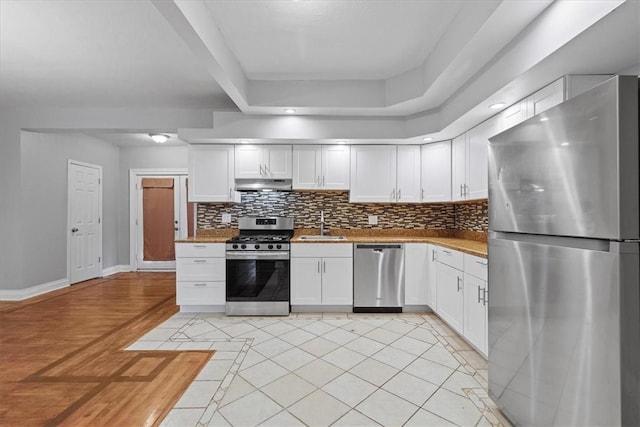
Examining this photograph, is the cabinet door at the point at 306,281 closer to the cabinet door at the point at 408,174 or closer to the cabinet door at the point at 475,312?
the cabinet door at the point at 408,174

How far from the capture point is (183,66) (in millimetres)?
2822

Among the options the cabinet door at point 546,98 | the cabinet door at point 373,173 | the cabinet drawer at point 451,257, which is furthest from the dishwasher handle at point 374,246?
the cabinet door at point 546,98

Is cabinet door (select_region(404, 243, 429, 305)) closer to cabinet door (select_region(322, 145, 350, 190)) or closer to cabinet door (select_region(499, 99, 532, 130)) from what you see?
cabinet door (select_region(322, 145, 350, 190))

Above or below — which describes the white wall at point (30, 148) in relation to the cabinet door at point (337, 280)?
above

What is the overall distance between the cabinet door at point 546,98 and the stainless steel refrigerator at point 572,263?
2.03 feet

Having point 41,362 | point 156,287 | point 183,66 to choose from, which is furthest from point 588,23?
point 156,287

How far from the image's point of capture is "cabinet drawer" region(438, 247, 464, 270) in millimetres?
2719

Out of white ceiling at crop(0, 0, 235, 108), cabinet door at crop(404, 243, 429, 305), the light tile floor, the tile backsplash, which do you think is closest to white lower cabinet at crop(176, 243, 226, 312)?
the light tile floor

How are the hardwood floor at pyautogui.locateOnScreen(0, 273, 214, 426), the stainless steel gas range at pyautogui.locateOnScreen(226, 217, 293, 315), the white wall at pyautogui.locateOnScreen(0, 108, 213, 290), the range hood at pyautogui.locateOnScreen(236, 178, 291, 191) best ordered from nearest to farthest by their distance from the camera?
the hardwood floor at pyautogui.locateOnScreen(0, 273, 214, 426) → the stainless steel gas range at pyautogui.locateOnScreen(226, 217, 293, 315) → the range hood at pyautogui.locateOnScreen(236, 178, 291, 191) → the white wall at pyautogui.locateOnScreen(0, 108, 213, 290)

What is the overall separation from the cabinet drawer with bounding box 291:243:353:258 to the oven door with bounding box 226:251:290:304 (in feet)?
0.55

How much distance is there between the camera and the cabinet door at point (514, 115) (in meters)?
2.18

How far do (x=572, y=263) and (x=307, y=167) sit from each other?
2959 millimetres

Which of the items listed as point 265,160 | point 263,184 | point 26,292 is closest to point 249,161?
point 265,160

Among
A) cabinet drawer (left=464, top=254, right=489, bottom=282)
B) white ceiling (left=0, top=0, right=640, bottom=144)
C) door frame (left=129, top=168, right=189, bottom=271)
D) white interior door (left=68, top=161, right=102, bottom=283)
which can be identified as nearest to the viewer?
white ceiling (left=0, top=0, right=640, bottom=144)
